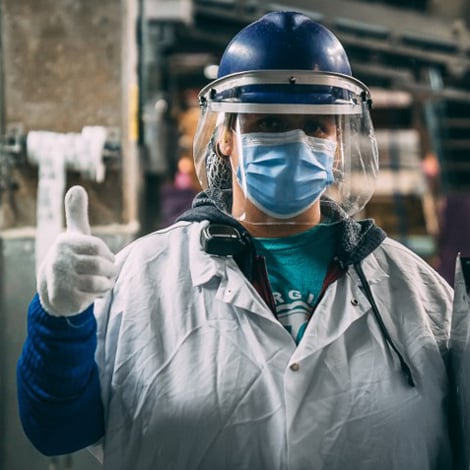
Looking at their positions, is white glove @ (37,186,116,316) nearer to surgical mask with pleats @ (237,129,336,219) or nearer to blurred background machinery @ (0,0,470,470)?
surgical mask with pleats @ (237,129,336,219)

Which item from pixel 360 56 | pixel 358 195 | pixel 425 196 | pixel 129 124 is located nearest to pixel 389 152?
pixel 425 196

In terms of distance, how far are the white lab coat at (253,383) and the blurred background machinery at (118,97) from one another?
1.30 metres

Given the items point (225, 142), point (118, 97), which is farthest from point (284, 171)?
point (118, 97)

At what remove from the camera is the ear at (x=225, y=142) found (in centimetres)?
175

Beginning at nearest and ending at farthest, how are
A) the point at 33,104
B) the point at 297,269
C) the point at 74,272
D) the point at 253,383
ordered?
the point at 74,272 → the point at 253,383 → the point at 297,269 → the point at 33,104

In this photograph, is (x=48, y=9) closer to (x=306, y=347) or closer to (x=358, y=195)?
(x=358, y=195)

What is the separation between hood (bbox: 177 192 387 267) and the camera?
171 centimetres

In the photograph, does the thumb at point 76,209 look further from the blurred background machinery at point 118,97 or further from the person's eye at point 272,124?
the blurred background machinery at point 118,97

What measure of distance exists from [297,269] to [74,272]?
1.86 feet

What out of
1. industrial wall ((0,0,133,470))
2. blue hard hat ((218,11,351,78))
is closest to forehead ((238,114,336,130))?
blue hard hat ((218,11,351,78))

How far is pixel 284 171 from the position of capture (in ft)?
5.39

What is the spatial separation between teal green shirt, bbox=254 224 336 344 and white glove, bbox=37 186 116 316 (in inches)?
17.2

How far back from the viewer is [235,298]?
1626 mm

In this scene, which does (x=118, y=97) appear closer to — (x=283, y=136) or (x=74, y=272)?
(x=283, y=136)
